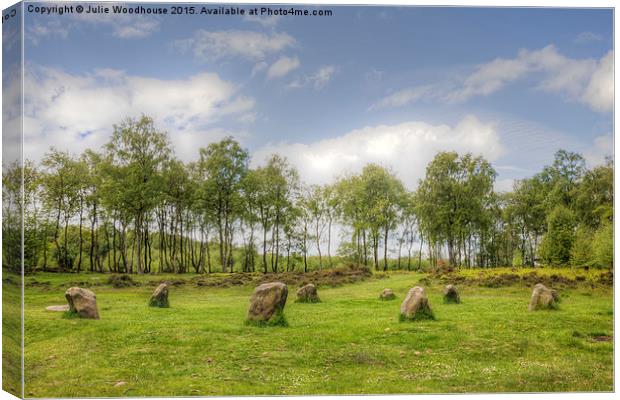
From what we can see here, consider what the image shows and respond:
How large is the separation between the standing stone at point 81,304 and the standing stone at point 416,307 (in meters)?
7.67

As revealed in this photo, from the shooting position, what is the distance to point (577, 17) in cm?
1121

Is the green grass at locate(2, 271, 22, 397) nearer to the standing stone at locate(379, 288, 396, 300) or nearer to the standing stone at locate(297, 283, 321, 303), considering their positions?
the standing stone at locate(297, 283, 321, 303)

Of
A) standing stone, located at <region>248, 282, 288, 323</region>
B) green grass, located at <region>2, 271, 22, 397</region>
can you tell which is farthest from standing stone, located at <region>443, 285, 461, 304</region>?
green grass, located at <region>2, 271, 22, 397</region>

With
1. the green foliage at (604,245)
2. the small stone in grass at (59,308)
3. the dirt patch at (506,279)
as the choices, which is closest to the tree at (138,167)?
the small stone in grass at (59,308)

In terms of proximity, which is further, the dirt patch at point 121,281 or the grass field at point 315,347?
the dirt patch at point 121,281

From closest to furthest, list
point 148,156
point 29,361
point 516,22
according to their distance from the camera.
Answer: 1. point 29,361
2. point 516,22
3. point 148,156

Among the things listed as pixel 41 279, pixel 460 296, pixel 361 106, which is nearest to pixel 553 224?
pixel 460 296

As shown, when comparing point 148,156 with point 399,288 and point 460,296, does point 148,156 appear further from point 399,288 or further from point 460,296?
point 460,296

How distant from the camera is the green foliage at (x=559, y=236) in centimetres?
1216

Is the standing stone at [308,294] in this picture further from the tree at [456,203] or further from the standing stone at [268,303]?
the tree at [456,203]

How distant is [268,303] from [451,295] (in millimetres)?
4897

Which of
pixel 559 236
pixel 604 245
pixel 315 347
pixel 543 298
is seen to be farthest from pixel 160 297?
pixel 604 245

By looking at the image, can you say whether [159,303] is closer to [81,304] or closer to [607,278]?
[81,304]

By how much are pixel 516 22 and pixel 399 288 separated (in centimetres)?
728
